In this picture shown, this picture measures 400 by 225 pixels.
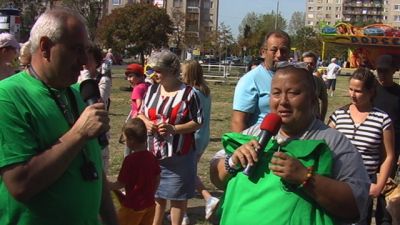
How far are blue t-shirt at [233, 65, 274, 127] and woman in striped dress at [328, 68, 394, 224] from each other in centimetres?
86

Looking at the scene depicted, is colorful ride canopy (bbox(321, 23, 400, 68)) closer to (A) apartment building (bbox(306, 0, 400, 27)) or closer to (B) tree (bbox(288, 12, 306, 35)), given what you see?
(B) tree (bbox(288, 12, 306, 35))

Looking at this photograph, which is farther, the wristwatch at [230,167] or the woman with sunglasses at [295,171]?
the wristwatch at [230,167]

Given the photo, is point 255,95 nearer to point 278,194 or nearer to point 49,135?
point 278,194

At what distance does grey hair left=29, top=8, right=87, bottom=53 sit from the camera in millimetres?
2619

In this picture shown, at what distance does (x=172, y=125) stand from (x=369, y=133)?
181 cm

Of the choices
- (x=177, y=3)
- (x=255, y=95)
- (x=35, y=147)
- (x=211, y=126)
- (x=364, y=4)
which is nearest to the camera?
(x=35, y=147)

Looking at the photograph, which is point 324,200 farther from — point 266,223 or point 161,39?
point 161,39

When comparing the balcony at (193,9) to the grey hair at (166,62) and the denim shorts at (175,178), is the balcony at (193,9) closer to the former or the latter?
the grey hair at (166,62)

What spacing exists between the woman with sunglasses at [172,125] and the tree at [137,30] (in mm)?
37737

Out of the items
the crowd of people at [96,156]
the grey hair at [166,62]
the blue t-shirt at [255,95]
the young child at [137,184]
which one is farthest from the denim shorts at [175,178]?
the crowd of people at [96,156]

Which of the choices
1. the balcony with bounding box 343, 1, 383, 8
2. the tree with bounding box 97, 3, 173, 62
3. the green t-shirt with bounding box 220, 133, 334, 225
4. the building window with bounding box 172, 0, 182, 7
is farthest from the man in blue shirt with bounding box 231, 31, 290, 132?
the balcony with bounding box 343, 1, 383, 8

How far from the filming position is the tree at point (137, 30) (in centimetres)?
4338

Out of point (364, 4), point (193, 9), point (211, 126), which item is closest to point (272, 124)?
point (211, 126)

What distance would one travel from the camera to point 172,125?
19.0ft
